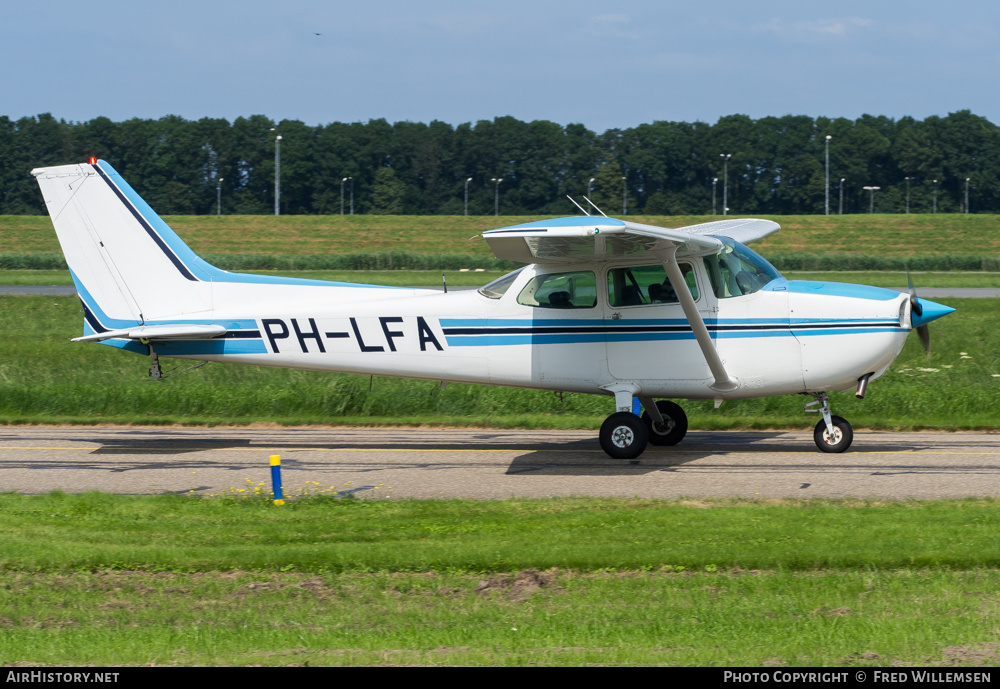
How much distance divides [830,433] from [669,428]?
6.45 ft

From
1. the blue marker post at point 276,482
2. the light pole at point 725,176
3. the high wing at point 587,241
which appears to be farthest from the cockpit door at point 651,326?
the light pole at point 725,176

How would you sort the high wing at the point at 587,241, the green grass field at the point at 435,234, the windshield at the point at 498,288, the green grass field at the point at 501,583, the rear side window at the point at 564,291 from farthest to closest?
1. the green grass field at the point at 435,234
2. the windshield at the point at 498,288
3. the rear side window at the point at 564,291
4. the high wing at the point at 587,241
5. the green grass field at the point at 501,583

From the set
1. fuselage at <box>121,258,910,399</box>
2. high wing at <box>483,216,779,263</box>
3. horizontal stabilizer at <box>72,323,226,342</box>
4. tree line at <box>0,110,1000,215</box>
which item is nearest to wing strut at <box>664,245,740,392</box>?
fuselage at <box>121,258,910,399</box>

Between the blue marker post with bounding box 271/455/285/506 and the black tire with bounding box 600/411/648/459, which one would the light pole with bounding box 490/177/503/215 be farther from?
the blue marker post with bounding box 271/455/285/506

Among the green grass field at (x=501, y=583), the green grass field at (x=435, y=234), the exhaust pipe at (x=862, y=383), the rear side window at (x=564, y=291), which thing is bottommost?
the green grass field at (x=501, y=583)

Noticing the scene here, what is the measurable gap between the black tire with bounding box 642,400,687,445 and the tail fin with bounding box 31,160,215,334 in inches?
226

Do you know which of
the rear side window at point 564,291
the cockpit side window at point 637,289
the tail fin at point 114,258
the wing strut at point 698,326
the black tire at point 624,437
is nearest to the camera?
the wing strut at point 698,326

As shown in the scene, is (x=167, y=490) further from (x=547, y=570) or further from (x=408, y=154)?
(x=408, y=154)

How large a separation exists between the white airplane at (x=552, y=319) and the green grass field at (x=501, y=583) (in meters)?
2.75

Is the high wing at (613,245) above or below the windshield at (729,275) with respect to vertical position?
above

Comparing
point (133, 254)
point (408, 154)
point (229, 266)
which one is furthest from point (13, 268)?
point (408, 154)

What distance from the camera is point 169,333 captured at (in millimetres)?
12148

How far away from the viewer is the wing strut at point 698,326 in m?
10.8

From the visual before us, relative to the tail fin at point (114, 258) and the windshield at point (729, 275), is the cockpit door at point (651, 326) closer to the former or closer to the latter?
the windshield at point (729, 275)
